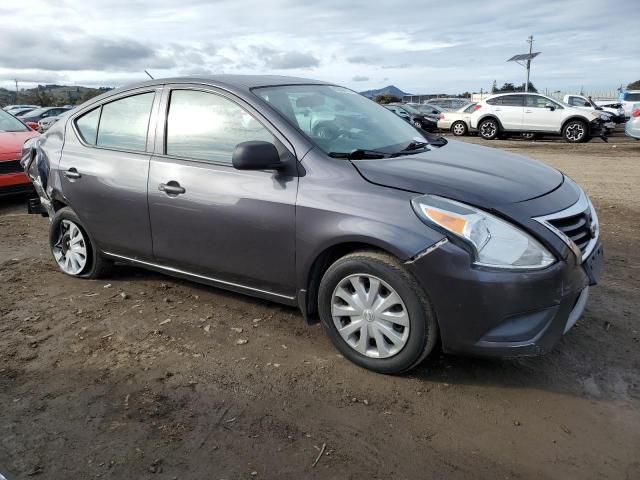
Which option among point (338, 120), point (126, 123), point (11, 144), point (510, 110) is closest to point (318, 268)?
A: point (338, 120)

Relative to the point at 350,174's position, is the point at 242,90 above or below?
above

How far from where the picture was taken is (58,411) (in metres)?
2.88

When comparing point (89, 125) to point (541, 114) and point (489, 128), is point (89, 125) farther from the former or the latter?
point (489, 128)

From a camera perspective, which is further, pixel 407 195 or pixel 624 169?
pixel 624 169

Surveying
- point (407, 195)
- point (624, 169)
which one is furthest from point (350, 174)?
point (624, 169)

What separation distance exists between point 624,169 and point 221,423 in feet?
33.5

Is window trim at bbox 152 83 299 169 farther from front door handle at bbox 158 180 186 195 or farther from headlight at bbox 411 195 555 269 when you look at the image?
headlight at bbox 411 195 555 269

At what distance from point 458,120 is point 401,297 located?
59.8 ft

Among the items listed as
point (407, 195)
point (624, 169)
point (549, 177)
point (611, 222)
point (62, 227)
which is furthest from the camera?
point (624, 169)

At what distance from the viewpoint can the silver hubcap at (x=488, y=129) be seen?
60.3 ft

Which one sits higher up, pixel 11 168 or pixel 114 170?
pixel 114 170

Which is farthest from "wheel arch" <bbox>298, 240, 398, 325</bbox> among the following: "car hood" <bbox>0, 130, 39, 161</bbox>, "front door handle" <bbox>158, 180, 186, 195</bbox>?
"car hood" <bbox>0, 130, 39, 161</bbox>

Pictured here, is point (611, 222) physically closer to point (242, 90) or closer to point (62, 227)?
point (242, 90)

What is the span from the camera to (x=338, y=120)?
3.79m
